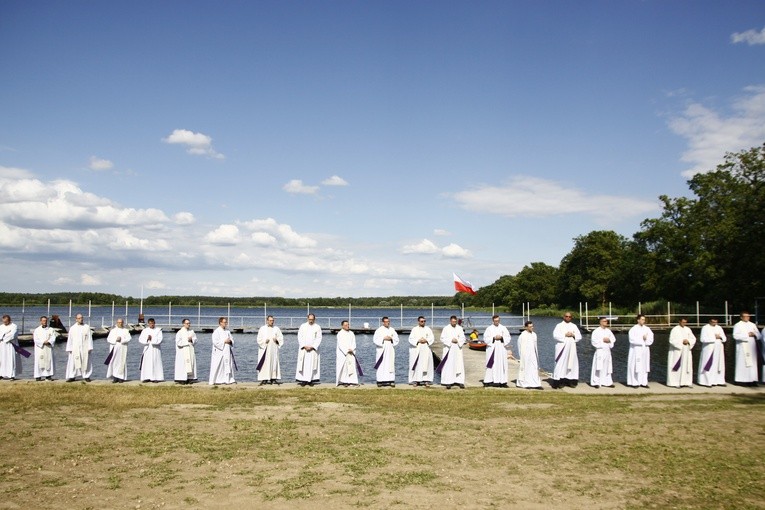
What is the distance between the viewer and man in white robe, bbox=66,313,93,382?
67.0 feet

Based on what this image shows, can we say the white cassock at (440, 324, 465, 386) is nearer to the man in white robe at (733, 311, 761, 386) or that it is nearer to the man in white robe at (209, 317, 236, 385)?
the man in white robe at (209, 317, 236, 385)

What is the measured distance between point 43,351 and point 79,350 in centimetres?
133

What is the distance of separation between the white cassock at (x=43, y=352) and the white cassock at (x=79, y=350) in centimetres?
84

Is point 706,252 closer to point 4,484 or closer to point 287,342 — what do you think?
point 287,342

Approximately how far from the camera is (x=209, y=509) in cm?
761

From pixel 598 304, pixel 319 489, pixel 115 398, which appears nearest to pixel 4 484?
pixel 319 489

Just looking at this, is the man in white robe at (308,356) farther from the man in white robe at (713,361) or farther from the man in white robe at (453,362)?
the man in white robe at (713,361)

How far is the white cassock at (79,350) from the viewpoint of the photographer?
2042 cm

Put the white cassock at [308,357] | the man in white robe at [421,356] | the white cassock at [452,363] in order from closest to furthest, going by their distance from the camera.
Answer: the white cassock at [452,363], the white cassock at [308,357], the man in white robe at [421,356]

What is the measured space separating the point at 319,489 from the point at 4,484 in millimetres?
4293

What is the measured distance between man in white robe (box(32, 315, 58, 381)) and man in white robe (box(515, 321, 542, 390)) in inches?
603

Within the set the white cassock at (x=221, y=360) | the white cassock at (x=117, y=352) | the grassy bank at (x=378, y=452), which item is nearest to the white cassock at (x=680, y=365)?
the grassy bank at (x=378, y=452)

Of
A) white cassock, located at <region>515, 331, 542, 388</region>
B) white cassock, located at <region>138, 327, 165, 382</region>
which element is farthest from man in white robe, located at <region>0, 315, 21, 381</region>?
white cassock, located at <region>515, 331, 542, 388</region>

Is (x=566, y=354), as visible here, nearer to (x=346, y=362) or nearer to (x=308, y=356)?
(x=346, y=362)
